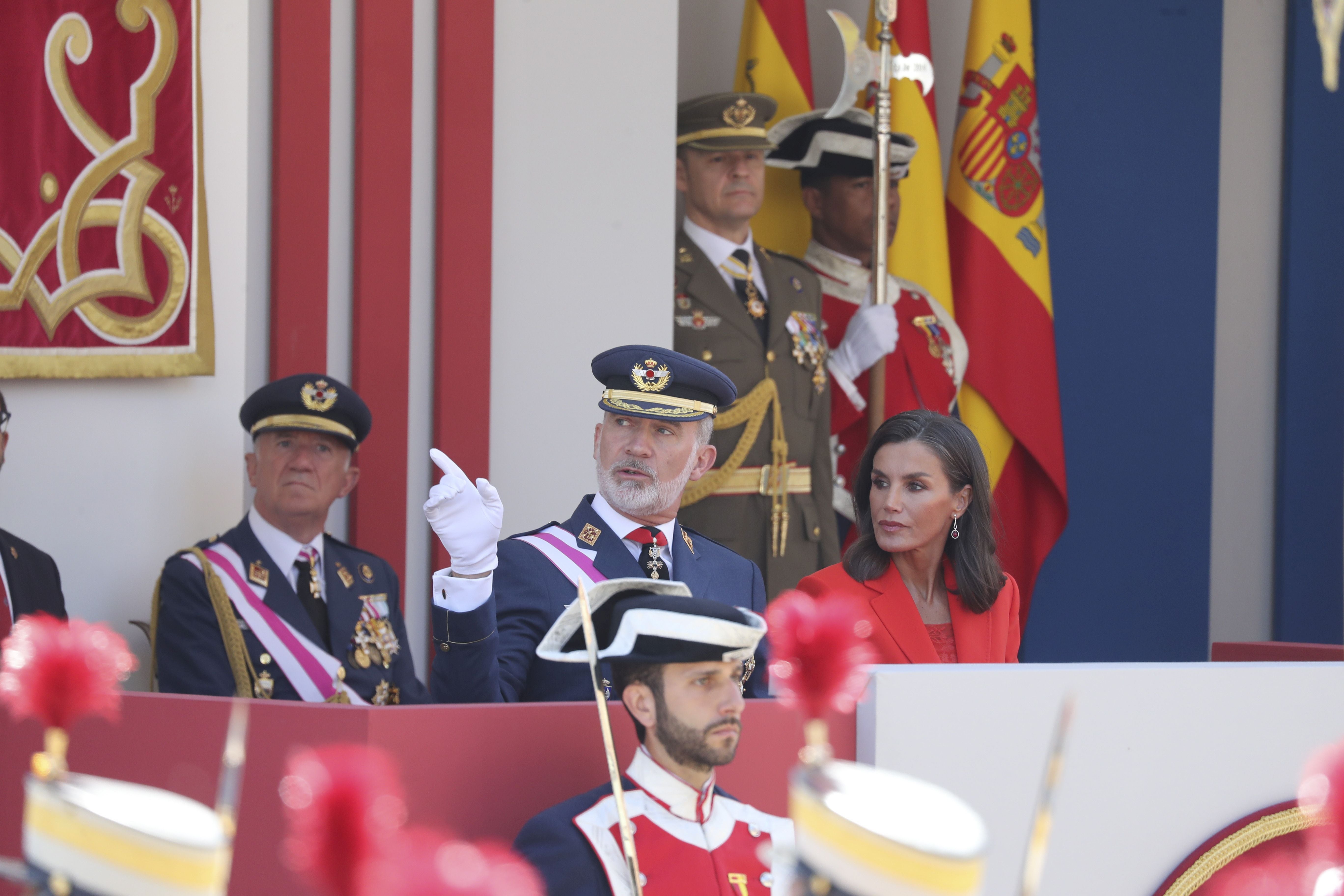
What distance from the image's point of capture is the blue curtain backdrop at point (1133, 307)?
5137 millimetres

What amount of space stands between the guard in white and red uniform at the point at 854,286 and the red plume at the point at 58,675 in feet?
11.5

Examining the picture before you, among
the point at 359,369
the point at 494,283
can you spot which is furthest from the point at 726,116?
the point at 359,369

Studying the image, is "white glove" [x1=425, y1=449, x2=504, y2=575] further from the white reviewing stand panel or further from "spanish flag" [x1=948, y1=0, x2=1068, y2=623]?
"spanish flag" [x1=948, y1=0, x2=1068, y2=623]

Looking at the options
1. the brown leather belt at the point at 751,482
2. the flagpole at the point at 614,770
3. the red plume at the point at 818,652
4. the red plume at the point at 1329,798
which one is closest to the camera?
the red plume at the point at 1329,798

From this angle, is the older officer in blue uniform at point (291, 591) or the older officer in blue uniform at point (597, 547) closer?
the older officer in blue uniform at point (597, 547)

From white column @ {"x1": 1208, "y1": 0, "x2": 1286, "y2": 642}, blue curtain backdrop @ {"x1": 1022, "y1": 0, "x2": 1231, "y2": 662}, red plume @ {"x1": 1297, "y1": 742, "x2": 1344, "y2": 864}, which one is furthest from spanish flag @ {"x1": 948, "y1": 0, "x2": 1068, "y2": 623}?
red plume @ {"x1": 1297, "y1": 742, "x2": 1344, "y2": 864}

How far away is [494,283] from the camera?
3.70 metres

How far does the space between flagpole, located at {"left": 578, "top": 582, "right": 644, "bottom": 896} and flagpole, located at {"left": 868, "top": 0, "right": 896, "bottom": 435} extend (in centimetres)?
259

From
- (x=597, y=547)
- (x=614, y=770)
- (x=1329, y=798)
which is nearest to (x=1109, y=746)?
(x=614, y=770)

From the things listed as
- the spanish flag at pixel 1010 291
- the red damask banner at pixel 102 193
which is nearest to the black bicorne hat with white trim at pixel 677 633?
the red damask banner at pixel 102 193

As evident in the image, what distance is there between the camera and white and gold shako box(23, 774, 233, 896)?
2.78 feet

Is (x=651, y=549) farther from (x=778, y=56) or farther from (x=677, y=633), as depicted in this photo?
(x=778, y=56)

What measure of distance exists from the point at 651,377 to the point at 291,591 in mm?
994

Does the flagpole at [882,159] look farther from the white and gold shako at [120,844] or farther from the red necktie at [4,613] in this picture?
the white and gold shako at [120,844]
